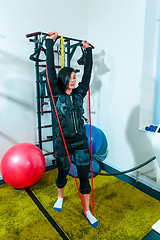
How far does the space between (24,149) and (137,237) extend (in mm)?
1425

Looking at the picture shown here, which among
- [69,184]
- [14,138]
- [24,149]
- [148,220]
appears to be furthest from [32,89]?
[148,220]

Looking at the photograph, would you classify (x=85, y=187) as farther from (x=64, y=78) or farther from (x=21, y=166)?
(x=64, y=78)

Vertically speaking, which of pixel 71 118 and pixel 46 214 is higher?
pixel 71 118

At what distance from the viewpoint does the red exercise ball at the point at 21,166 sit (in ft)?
6.83

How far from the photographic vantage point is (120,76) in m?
2.65

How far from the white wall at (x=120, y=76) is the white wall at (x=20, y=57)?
0.60 metres

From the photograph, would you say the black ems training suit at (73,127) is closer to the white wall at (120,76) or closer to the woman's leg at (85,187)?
the woman's leg at (85,187)

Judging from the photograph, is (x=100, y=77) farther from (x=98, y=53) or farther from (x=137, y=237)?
(x=137, y=237)

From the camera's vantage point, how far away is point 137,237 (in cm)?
163

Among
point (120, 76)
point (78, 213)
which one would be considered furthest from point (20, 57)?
point (78, 213)

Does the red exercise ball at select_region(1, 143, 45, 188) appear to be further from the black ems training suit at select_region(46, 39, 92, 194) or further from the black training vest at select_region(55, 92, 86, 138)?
the black training vest at select_region(55, 92, 86, 138)

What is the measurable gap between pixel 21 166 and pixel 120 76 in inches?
68.4

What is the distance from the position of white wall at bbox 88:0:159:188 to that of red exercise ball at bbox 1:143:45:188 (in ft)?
4.04

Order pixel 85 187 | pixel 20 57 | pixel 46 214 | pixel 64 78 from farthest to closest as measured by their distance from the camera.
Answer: pixel 20 57
pixel 46 214
pixel 85 187
pixel 64 78
